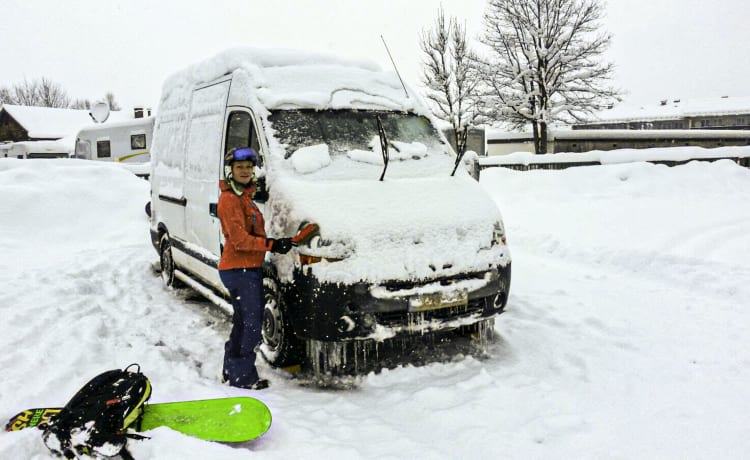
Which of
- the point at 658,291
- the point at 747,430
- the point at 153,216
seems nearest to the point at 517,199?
the point at 658,291

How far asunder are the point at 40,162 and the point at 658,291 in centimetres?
1305

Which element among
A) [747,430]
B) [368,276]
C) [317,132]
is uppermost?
[317,132]

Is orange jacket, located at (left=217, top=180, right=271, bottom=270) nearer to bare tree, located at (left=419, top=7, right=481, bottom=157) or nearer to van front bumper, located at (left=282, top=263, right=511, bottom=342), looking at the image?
van front bumper, located at (left=282, top=263, right=511, bottom=342)

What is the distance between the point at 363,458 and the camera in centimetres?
302

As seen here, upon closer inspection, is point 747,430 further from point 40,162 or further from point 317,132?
point 40,162

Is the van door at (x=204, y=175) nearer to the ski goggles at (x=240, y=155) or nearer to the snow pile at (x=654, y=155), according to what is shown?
the ski goggles at (x=240, y=155)

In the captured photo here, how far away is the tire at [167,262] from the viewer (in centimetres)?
696

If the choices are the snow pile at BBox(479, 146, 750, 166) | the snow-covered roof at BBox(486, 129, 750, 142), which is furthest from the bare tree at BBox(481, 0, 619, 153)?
the snow pile at BBox(479, 146, 750, 166)

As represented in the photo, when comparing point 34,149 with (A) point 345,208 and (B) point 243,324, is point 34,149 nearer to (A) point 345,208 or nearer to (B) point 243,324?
(B) point 243,324

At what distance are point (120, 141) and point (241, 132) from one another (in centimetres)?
2361

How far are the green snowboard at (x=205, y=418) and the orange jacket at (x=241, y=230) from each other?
1.02 m

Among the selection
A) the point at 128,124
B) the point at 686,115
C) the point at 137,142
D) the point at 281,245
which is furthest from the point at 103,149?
the point at 686,115

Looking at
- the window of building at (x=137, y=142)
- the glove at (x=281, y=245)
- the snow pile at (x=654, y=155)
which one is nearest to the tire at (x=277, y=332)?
the glove at (x=281, y=245)

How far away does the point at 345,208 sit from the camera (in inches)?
158
